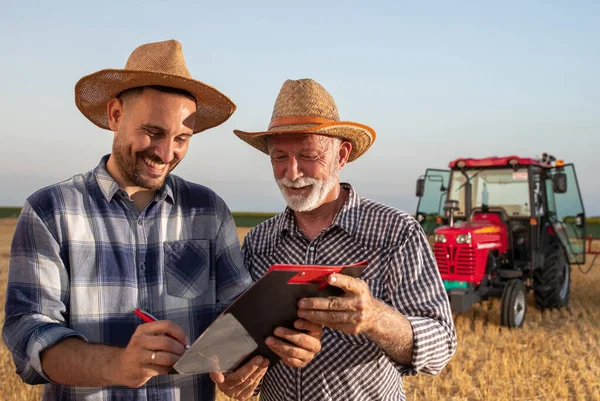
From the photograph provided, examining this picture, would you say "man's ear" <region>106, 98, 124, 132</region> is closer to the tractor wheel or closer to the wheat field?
the wheat field

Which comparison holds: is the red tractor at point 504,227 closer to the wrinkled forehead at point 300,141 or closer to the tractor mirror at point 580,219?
the tractor mirror at point 580,219

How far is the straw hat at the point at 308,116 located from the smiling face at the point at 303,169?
6 centimetres

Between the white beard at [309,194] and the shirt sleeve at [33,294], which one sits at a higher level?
the white beard at [309,194]

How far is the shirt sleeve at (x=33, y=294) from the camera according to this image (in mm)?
1968

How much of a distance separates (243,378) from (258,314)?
0.38m

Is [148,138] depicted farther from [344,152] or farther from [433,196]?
[433,196]

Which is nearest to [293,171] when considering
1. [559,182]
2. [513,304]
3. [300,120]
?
[300,120]

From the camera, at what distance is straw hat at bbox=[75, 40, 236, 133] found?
88.4 inches

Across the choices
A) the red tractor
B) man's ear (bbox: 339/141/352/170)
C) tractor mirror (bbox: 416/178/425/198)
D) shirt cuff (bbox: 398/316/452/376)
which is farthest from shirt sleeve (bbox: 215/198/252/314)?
tractor mirror (bbox: 416/178/425/198)

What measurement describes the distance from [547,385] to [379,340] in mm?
4703

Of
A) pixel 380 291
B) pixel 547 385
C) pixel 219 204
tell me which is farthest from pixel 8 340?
pixel 547 385

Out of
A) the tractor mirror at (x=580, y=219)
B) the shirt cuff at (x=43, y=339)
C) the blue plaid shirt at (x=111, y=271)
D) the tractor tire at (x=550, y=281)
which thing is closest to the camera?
the shirt cuff at (x=43, y=339)

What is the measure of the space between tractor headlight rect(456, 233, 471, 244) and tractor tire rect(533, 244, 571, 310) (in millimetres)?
2168

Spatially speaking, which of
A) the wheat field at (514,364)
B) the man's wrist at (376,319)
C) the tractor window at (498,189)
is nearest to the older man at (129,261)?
the man's wrist at (376,319)
